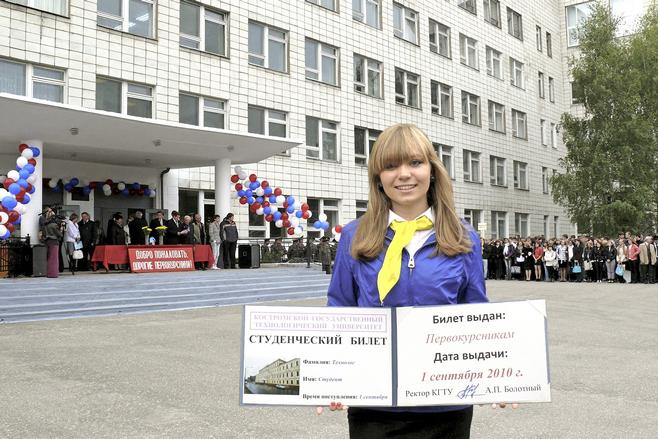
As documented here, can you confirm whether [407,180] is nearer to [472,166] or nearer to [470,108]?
[472,166]

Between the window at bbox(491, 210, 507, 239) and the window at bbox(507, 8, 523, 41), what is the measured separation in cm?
1224

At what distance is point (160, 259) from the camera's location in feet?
62.3

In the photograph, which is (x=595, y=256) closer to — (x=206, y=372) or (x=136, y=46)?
(x=136, y=46)

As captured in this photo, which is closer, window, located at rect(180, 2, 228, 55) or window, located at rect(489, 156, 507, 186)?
window, located at rect(180, 2, 228, 55)

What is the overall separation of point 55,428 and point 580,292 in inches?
680

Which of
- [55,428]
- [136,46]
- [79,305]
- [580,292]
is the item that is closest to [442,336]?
[55,428]

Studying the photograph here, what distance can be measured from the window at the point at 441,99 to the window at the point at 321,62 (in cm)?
792

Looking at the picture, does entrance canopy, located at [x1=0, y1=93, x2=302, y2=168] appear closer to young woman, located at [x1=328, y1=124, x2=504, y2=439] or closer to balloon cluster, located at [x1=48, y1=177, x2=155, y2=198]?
balloon cluster, located at [x1=48, y1=177, x2=155, y2=198]

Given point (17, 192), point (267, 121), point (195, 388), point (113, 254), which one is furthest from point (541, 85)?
point (195, 388)

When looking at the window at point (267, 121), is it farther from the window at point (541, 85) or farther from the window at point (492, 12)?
the window at point (541, 85)

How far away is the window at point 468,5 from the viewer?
38.1m

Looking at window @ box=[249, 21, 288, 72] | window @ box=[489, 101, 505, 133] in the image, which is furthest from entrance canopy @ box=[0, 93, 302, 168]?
window @ box=[489, 101, 505, 133]

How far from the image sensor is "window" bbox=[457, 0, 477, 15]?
125 feet

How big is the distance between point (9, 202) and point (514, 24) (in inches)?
1446
